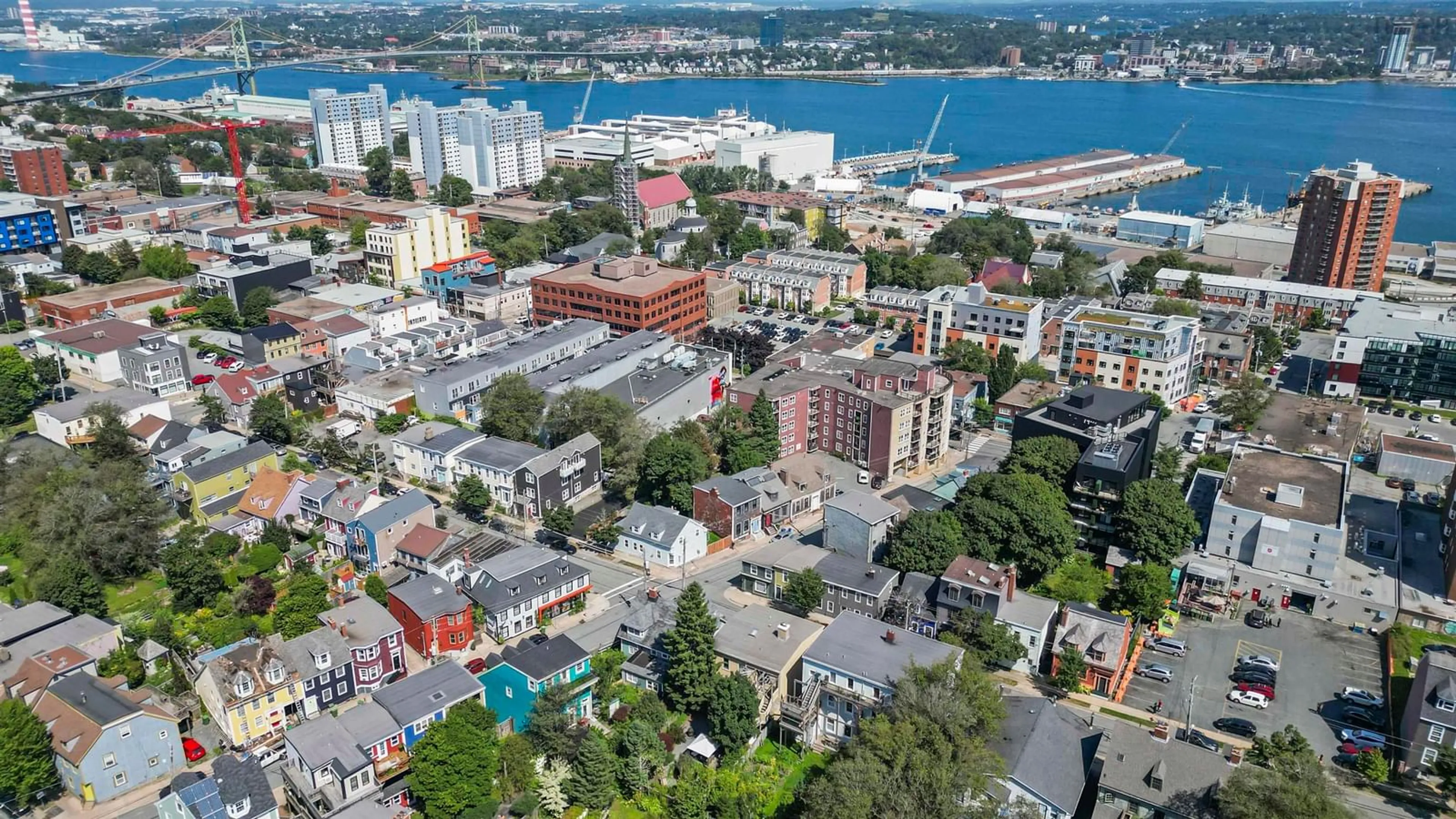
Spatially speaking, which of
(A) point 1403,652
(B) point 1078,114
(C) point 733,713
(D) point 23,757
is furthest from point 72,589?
(B) point 1078,114

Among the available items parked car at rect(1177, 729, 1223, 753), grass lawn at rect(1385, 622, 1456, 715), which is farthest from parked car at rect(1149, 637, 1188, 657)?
grass lawn at rect(1385, 622, 1456, 715)

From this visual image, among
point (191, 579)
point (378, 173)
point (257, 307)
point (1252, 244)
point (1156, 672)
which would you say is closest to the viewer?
point (1156, 672)

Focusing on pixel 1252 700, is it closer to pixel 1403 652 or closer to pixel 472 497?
pixel 1403 652

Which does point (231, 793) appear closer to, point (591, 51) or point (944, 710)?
point (944, 710)

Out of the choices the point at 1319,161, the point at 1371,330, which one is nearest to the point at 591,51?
the point at 1319,161

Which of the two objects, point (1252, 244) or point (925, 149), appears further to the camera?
point (925, 149)

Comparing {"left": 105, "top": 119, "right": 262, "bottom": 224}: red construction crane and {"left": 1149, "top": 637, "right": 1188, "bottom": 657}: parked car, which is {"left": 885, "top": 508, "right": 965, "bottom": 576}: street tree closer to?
{"left": 1149, "top": 637, "right": 1188, "bottom": 657}: parked car
